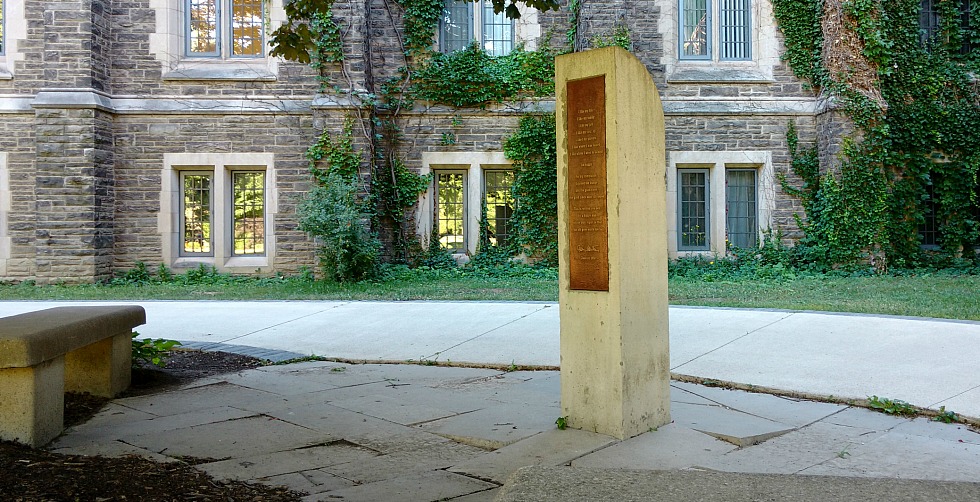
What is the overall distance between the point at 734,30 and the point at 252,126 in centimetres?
982

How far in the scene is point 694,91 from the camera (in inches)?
626

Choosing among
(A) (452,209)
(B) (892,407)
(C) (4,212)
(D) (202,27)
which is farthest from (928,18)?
(C) (4,212)

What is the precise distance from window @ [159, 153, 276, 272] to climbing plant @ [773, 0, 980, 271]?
1052 centimetres

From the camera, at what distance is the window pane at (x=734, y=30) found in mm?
16234

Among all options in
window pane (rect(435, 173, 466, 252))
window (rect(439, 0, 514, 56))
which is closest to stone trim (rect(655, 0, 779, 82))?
window (rect(439, 0, 514, 56))

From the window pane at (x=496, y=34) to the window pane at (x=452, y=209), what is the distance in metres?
2.64

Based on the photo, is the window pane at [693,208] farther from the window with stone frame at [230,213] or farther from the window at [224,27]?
the window at [224,27]

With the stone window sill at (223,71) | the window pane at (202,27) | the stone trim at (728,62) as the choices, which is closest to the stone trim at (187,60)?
the stone window sill at (223,71)

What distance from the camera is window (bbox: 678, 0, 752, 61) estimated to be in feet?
53.2

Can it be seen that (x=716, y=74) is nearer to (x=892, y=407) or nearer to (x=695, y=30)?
(x=695, y=30)

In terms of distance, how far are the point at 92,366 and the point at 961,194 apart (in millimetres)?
15827

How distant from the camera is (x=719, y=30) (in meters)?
16.2

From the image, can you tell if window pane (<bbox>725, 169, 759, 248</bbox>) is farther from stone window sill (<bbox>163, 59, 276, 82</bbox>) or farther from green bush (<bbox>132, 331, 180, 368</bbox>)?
green bush (<bbox>132, 331, 180, 368</bbox>)

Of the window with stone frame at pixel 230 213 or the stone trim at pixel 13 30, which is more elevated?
the stone trim at pixel 13 30
